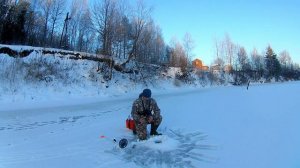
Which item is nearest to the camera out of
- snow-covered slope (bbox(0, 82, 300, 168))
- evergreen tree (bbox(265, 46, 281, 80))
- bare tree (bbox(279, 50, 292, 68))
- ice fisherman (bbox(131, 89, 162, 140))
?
snow-covered slope (bbox(0, 82, 300, 168))

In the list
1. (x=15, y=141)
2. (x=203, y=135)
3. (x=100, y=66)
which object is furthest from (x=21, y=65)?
(x=203, y=135)

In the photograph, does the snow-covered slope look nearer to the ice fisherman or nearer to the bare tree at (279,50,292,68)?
the ice fisherman

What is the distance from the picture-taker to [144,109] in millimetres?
7133

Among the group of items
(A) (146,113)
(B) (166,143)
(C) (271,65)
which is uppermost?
(C) (271,65)

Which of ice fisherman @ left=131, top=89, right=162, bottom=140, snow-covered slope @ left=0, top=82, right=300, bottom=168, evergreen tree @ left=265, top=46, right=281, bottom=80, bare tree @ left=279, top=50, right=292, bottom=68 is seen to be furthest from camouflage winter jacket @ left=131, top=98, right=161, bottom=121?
bare tree @ left=279, top=50, right=292, bottom=68

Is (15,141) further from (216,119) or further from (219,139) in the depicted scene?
(216,119)

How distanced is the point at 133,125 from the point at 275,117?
200 inches

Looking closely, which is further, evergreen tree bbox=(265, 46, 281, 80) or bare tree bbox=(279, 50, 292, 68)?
bare tree bbox=(279, 50, 292, 68)

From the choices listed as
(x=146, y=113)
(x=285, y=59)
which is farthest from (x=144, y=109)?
(x=285, y=59)

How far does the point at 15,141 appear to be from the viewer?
6633 millimetres

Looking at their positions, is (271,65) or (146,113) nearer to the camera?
(146,113)

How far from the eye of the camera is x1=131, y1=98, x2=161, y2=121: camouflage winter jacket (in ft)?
23.2

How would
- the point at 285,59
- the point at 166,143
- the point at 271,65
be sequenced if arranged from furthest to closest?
the point at 285,59 < the point at 271,65 < the point at 166,143

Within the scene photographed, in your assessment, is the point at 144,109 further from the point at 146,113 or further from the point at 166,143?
the point at 166,143
